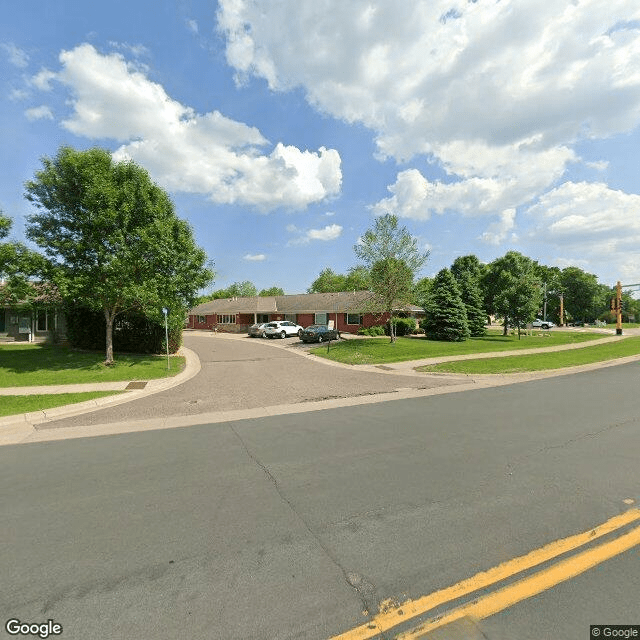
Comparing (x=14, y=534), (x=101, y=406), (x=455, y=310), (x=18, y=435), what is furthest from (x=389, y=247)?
(x=14, y=534)

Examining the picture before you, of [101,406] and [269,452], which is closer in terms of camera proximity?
[269,452]

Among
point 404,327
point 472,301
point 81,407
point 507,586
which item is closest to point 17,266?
point 81,407

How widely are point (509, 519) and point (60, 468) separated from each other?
606 centimetres

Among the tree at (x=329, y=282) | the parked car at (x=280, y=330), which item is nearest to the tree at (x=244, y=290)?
the tree at (x=329, y=282)

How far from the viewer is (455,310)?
31.5 m

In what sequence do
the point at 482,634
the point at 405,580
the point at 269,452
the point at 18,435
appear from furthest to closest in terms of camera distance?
the point at 18,435 < the point at 269,452 < the point at 405,580 < the point at 482,634

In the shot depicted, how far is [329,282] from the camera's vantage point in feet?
296

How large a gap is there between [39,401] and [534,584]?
1149cm

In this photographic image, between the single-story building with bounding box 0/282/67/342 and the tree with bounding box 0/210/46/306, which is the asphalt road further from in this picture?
the single-story building with bounding box 0/282/67/342

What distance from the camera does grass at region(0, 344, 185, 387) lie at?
13.2 meters

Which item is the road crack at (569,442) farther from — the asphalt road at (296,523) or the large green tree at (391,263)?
the large green tree at (391,263)

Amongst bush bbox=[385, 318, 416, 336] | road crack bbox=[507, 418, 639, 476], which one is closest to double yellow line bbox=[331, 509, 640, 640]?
road crack bbox=[507, 418, 639, 476]

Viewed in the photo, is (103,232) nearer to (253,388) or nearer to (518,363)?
(253,388)

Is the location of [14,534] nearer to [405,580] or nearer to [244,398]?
[405,580]
